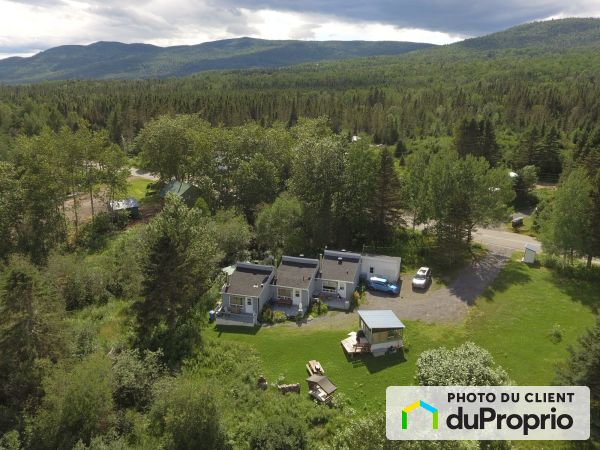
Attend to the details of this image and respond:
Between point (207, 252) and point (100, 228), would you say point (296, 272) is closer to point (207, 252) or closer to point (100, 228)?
point (207, 252)

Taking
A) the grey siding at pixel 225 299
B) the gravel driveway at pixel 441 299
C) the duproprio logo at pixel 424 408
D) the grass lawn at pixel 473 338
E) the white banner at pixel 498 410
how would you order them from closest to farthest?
the duproprio logo at pixel 424 408
the white banner at pixel 498 410
the grass lawn at pixel 473 338
the gravel driveway at pixel 441 299
the grey siding at pixel 225 299

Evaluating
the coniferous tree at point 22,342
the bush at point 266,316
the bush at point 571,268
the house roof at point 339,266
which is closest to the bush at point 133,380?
the coniferous tree at point 22,342

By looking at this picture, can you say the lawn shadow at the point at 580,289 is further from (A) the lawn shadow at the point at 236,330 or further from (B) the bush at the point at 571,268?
(A) the lawn shadow at the point at 236,330

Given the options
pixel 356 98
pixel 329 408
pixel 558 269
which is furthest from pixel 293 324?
pixel 356 98

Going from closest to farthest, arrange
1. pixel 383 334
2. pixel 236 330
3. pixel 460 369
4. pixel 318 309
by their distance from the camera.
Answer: pixel 460 369
pixel 383 334
pixel 236 330
pixel 318 309

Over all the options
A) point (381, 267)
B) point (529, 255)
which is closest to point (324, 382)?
point (381, 267)

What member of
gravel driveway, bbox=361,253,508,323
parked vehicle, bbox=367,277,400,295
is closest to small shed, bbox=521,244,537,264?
gravel driveway, bbox=361,253,508,323

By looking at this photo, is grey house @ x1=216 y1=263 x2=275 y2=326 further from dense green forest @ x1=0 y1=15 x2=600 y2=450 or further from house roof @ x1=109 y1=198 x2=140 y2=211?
house roof @ x1=109 y1=198 x2=140 y2=211
